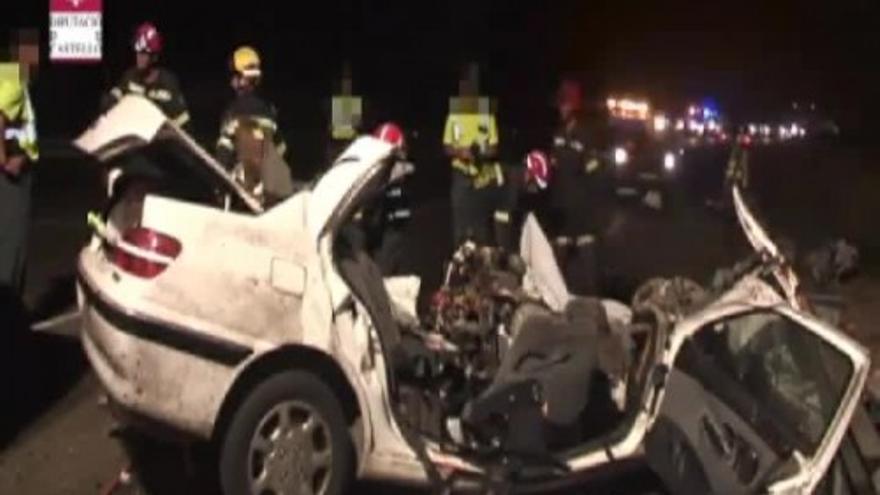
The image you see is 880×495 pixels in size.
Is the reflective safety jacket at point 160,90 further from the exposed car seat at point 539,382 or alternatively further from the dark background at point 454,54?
the dark background at point 454,54

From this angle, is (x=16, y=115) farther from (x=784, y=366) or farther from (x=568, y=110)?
(x=784, y=366)

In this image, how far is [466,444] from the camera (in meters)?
6.47

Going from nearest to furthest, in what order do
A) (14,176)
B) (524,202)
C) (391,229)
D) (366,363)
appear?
(366,363) → (14,176) → (391,229) → (524,202)

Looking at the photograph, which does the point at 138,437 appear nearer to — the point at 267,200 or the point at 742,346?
the point at 267,200

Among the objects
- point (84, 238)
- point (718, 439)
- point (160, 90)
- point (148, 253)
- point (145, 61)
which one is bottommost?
point (84, 238)

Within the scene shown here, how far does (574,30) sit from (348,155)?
171 feet

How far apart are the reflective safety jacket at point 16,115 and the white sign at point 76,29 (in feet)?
20.9

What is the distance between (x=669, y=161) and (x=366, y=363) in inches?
575

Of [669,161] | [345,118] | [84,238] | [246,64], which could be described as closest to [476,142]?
[345,118]

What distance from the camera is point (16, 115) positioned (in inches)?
367

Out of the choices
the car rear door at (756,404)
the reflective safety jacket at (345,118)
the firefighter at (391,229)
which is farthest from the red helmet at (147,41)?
the car rear door at (756,404)

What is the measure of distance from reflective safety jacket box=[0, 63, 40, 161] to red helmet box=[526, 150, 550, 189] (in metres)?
3.18

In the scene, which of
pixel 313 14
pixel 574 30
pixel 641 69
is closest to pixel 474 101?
pixel 313 14

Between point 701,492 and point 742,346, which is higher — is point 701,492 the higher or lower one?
the lower one
